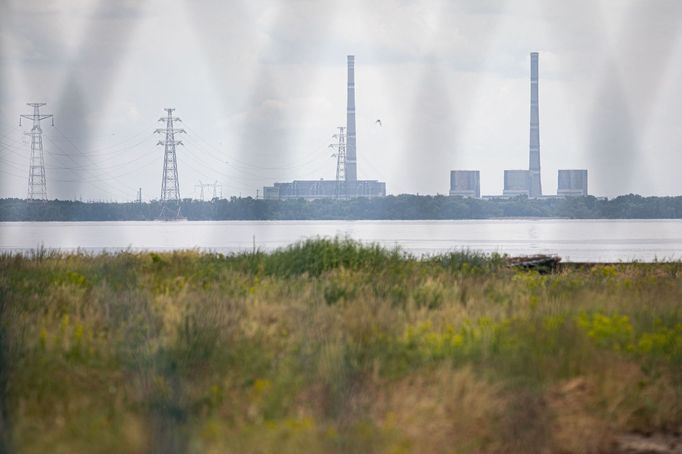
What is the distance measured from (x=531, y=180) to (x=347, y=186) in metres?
38.8

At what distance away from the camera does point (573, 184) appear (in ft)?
449

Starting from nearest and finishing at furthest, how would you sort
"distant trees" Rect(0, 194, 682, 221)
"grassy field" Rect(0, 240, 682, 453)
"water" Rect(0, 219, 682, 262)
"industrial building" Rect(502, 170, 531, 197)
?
1. "grassy field" Rect(0, 240, 682, 453)
2. "water" Rect(0, 219, 682, 262)
3. "distant trees" Rect(0, 194, 682, 221)
4. "industrial building" Rect(502, 170, 531, 197)

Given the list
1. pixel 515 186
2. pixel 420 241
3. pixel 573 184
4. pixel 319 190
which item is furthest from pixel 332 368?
pixel 515 186

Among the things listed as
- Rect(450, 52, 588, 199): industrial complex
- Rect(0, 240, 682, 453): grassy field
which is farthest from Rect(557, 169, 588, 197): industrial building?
Rect(0, 240, 682, 453): grassy field

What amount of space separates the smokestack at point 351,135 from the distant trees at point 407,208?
5864 millimetres

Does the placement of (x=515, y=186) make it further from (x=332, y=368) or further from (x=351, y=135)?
(x=332, y=368)

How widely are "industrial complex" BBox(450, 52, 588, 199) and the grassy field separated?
4621 inches

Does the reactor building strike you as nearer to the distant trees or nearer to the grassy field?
the distant trees

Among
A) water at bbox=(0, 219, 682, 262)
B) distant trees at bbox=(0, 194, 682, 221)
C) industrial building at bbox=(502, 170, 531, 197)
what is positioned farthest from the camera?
industrial building at bbox=(502, 170, 531, 197)

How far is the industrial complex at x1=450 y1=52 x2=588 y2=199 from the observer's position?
134500mm

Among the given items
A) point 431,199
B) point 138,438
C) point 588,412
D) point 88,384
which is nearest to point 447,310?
point 588,412

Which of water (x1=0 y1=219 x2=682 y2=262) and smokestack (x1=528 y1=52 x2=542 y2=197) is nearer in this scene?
water (x1=0 y1=219 x2=682 y2=262)

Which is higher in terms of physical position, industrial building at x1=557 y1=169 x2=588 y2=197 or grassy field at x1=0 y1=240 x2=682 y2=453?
industrial building at x1=557 y1=169 x2=588 y2=197

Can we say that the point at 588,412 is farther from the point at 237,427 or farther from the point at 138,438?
the point at 138,438
